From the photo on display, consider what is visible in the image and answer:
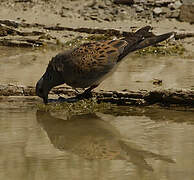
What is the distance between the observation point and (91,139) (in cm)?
607

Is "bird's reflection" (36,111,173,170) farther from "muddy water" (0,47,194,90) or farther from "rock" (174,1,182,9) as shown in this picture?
"rock" (174,1,182,9)

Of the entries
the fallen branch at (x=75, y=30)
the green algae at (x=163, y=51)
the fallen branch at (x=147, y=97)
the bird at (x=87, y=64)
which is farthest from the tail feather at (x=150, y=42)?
the fallen branch at (x=75, y=30)

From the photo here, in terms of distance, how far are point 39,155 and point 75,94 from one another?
2546 mm

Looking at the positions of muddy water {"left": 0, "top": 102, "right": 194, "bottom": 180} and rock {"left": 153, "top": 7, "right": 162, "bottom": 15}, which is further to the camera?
rock {"left": 153, "top": 7, "right": 162, "bottom": 15}

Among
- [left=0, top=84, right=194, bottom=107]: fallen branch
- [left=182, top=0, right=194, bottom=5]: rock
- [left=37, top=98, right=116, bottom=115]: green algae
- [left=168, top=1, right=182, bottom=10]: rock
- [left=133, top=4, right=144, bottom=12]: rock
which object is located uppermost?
[left=182, top=0, right=194, bottom=5]: rock

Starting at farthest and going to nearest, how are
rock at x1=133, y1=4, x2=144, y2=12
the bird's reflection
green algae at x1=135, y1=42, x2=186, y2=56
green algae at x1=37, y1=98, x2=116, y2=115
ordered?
rock at x1=133, y1=4, x2=144, y2=12 → green algae at x1=135, y1=42, x2=186, y2=56 → green algae at x1=37, y1=98, x2=116, y2=115 → the bird's reflection

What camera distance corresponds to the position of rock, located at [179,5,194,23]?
13.0 meters

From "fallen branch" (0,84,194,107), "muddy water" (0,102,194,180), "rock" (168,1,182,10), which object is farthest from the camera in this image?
"rock" (168,1,182,10)

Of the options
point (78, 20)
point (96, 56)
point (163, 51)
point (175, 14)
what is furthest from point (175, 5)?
point (96, 56)

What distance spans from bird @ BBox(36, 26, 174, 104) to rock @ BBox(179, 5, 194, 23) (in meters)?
Result: 5.32

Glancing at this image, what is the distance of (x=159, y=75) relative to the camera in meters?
8.91

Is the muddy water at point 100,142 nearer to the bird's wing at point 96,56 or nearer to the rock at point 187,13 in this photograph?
the bird's wing at point 96,56

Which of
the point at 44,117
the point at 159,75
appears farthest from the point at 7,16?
the point at 44,117

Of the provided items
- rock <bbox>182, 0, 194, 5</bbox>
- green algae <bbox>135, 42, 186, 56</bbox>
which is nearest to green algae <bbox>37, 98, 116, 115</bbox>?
green algae <bbox>135, 42, 186, 56</bbox>
